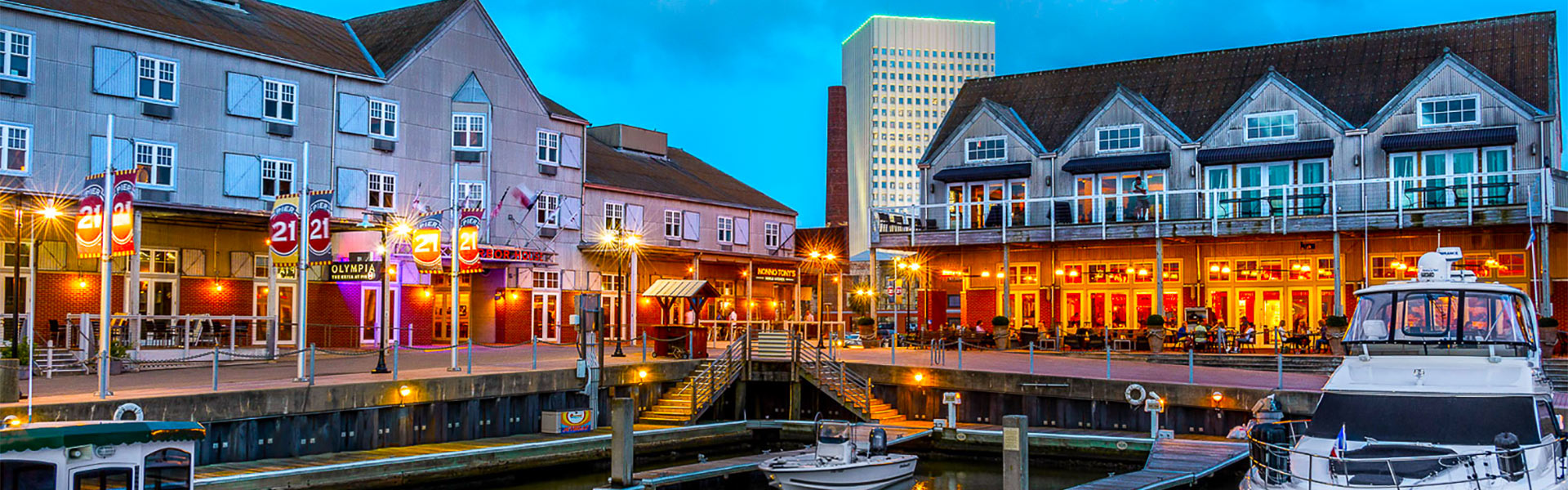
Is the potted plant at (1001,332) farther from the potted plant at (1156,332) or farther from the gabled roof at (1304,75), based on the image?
the gabled roof at (1304,75)

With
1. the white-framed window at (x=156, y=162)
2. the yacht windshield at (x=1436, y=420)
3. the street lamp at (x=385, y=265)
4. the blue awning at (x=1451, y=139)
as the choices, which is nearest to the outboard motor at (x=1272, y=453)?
the yacht windshield at (x=1436, y=420)

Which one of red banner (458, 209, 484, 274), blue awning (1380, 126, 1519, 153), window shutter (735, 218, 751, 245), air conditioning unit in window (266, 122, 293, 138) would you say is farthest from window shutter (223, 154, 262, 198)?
blue awning (1380, 126, 1519, 153)

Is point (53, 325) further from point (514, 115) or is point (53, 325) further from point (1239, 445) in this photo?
point (1239, 445)

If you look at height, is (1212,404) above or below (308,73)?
below

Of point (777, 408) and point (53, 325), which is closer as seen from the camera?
point (53, 325)

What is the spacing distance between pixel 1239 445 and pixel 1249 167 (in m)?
16.9

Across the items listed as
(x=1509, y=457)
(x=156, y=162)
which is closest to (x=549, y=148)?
(x=156, y=162)

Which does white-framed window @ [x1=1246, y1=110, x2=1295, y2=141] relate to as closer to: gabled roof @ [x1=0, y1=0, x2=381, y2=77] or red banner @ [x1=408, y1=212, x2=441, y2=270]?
red banner @ [x1=408, y1=212, x2=441, y2=270]

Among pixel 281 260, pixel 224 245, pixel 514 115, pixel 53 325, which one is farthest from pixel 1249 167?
pixel 53 325

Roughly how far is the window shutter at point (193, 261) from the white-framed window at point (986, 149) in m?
24.1

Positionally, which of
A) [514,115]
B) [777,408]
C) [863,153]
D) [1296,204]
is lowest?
[777,408]

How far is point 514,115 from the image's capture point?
151ft

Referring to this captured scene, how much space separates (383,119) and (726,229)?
56.8 feet

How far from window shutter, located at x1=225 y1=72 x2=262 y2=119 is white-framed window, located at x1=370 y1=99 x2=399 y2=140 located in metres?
3.94
